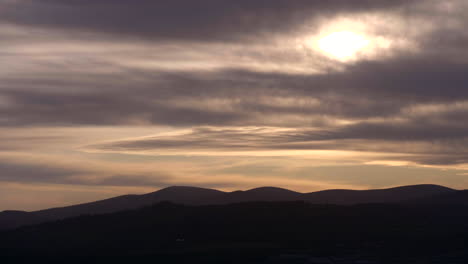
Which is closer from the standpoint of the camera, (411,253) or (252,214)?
(411,253)

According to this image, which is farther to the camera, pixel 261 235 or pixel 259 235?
pixel 259 235

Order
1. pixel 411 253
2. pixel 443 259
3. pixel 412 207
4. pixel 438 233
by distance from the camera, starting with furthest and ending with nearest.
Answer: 1. pixel 412 207
2. pixel 438 233
3. pixel 411 253
4. pixel 443 259

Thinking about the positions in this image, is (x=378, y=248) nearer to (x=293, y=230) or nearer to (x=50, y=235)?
(x=293, y=230)

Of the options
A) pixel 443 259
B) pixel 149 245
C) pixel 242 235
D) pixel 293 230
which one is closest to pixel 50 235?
pixel 149 245
